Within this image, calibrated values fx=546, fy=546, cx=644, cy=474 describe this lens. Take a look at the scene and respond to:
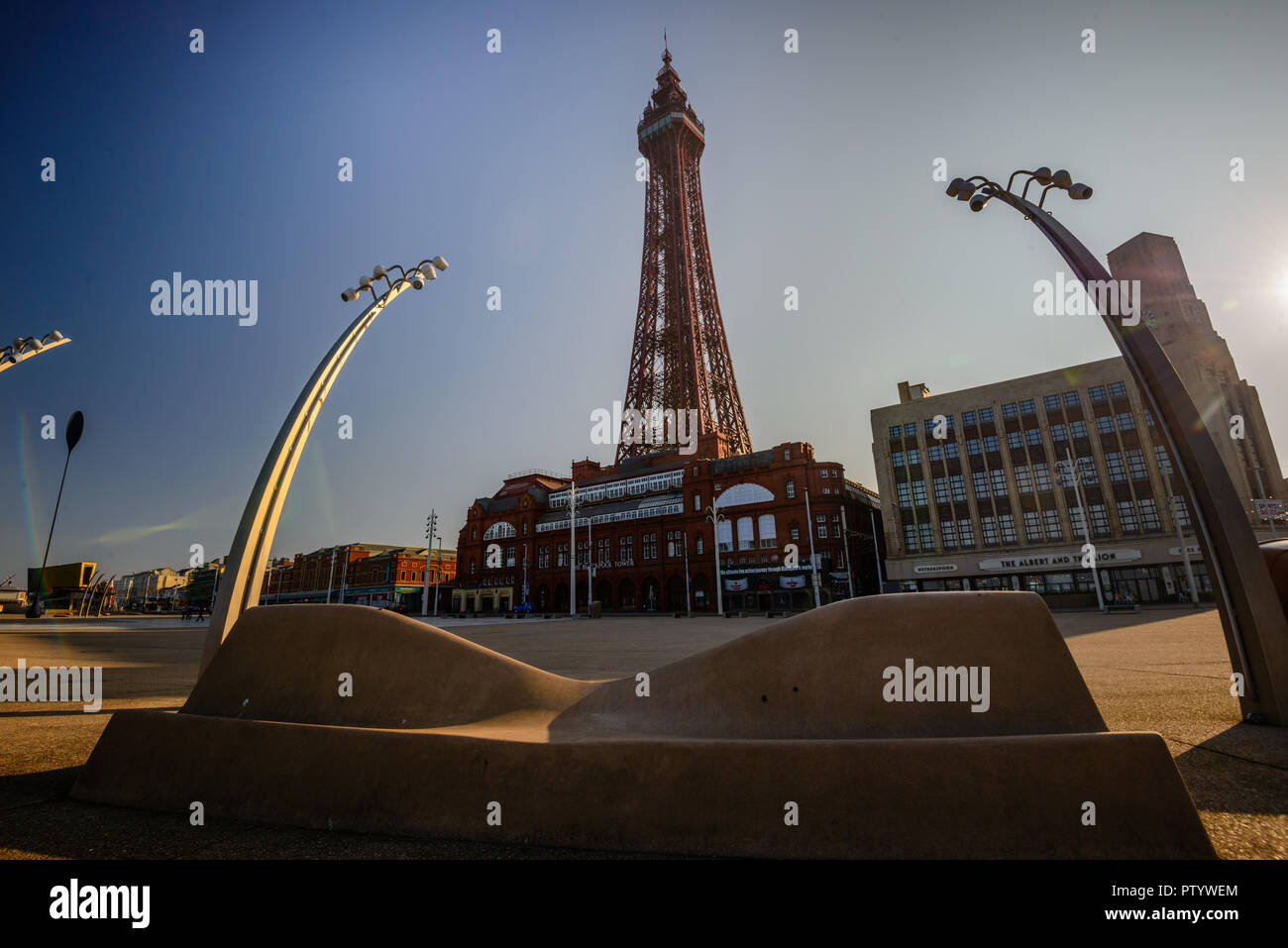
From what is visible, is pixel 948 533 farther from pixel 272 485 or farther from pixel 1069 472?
pixel 272 485

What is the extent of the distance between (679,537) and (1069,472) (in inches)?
1249

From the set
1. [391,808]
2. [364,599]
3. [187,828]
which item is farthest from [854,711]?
[364,599]

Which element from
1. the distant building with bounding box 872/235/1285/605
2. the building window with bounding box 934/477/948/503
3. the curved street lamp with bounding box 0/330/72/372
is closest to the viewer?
the curved street lamp with bounding box 0/330/72/372

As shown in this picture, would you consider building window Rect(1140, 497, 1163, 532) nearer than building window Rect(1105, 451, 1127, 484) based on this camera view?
Yes

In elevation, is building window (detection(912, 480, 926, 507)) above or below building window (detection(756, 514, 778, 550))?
above

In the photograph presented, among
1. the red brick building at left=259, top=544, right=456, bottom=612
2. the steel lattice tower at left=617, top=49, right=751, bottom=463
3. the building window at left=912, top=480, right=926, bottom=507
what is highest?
the steel lattice tower at left=617, top=49, right=751, bottom=463

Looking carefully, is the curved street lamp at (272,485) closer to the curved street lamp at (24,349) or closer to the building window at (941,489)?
the curved street lamp at (24,349)

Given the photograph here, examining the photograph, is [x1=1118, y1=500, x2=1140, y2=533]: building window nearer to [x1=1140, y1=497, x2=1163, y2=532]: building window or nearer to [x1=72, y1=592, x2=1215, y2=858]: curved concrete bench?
[x1=1140, y1=497, x2=1163, y2=532]: building window

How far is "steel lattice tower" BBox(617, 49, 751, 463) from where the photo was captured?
6694 centimetres

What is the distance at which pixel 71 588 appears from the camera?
32625 mm

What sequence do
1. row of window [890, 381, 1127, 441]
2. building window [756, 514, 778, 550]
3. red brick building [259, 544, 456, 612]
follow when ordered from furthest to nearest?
red brick building [259, 544, 456, 612] < building window [756, 514, 778, 550] < row of window [890, 381, 1127, 441]

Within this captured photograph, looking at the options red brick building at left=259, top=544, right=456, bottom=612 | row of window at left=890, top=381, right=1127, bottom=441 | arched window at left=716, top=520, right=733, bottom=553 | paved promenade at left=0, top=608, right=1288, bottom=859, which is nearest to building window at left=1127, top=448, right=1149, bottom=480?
row of window at left=890, top=381, right=1127, bottom=441

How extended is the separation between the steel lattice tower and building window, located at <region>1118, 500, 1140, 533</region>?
35986mm

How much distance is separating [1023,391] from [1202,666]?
130 ft
